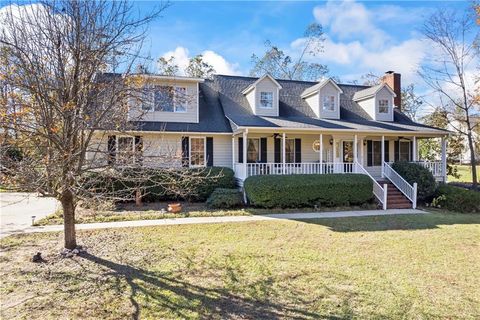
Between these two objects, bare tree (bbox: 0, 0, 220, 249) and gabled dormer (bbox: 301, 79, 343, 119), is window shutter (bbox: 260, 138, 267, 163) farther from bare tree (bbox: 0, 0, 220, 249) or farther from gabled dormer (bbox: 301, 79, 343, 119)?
bare tree (bbox: 0, 0, 220, 249)

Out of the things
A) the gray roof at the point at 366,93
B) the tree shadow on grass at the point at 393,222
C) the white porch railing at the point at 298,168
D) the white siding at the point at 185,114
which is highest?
the gray roof at the point at 366,93

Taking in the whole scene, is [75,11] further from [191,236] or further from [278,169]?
[278,169]

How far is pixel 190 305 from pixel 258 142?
476 inches

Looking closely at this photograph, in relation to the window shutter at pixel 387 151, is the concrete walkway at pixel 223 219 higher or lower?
lower

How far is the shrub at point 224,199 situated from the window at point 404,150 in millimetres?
11536

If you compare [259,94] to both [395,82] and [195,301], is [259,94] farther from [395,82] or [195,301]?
[195,301]

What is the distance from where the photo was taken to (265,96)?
1653 centimetres

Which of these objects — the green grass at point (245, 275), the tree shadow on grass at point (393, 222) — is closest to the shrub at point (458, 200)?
the tree shadow on grass at point (393, 222)

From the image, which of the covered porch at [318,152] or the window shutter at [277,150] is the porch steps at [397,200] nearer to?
the covered porch at [318,152]

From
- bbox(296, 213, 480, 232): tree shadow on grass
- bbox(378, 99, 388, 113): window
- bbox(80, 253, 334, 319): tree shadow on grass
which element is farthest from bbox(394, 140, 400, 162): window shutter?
bbox(80, 253, 334, 319): tree shadow on grass

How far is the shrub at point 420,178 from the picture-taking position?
14.2 metres

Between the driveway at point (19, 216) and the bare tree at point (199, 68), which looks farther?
the bare tree at point (199, 68)

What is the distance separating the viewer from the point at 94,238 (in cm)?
807

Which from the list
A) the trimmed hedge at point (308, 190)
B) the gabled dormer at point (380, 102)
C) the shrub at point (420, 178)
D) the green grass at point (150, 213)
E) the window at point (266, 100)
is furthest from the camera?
the gabled dormer at point (380, 102)
